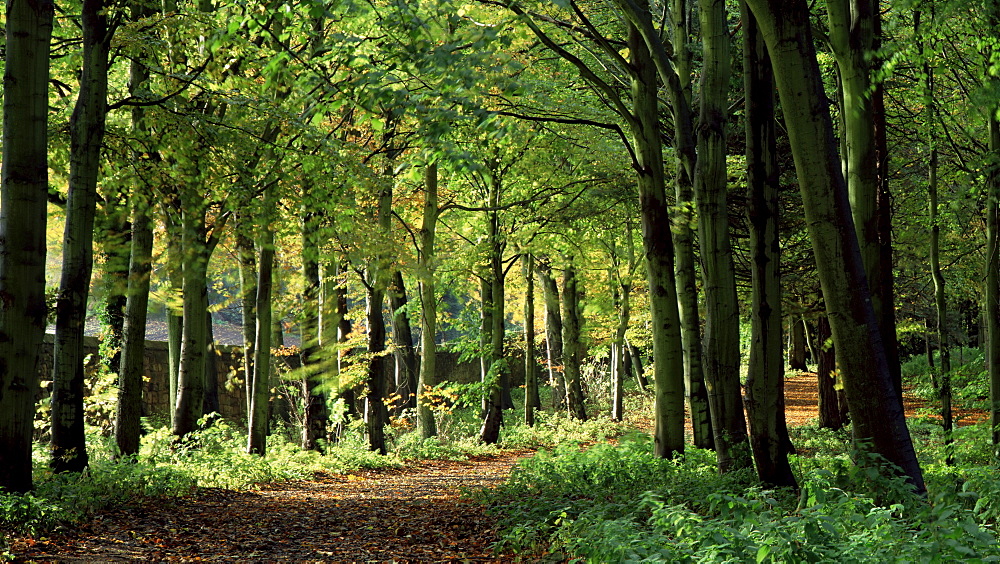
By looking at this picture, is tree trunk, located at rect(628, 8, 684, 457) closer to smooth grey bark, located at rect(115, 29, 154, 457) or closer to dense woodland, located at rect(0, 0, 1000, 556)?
dense woodland, located at rect(0, 0, 1000, 556)

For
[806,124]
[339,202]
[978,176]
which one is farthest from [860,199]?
[339,202]

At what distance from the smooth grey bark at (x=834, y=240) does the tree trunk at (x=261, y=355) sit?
8.50 metres

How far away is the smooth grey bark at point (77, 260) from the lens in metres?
7.86

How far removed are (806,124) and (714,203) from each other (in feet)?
11.1

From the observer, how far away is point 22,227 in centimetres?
689

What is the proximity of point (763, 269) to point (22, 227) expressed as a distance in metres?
6.49

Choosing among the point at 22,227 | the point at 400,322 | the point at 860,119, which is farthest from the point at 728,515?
Result: the point at 400,322

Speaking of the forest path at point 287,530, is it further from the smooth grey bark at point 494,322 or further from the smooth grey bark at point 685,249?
the smooth grey bark at point 494,322

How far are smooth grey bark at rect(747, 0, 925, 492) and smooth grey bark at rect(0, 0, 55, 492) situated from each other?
6038mm

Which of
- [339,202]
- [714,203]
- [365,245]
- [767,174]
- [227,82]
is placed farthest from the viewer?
[365,245]

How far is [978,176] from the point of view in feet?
37.2

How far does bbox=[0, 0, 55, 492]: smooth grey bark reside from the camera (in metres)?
6.78

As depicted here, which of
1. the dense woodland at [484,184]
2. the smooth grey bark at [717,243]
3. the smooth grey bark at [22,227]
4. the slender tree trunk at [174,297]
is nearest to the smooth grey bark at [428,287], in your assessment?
the dense woodland at [484,184]

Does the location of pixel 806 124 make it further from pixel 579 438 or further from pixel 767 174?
pixel 579 438
